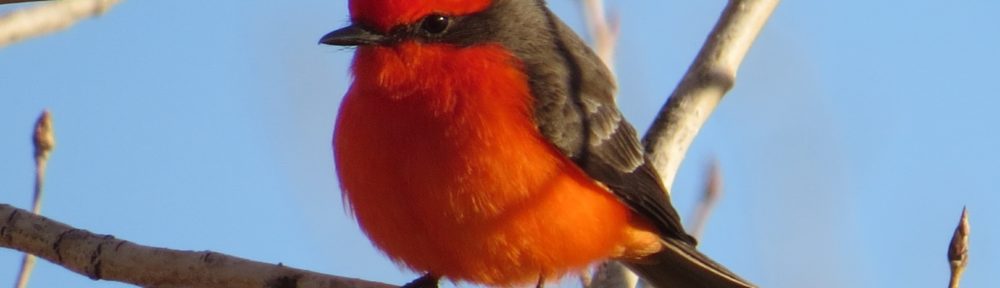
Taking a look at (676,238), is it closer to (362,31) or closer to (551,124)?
(551,124)

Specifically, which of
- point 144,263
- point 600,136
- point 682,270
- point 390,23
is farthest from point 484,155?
point 682,270

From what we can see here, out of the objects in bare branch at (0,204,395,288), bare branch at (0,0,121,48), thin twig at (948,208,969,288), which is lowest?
bare branch at (0,204,395,288)

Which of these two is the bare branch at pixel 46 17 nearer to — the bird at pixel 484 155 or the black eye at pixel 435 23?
the bird at pixel 484 155

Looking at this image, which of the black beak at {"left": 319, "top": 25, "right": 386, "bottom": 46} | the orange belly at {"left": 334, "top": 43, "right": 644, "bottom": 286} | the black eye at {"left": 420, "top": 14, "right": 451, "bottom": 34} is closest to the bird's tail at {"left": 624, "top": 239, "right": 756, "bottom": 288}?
the orange belly at {"left": 334, "top": 43, "right": 644, "bottom": 286}

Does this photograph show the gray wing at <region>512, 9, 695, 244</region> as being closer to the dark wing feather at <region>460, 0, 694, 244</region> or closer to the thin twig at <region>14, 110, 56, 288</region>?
the dark wing feather at <region>460, 0, 694, 244</region>

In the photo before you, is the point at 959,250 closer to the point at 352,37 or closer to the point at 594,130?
the point at 594,130
